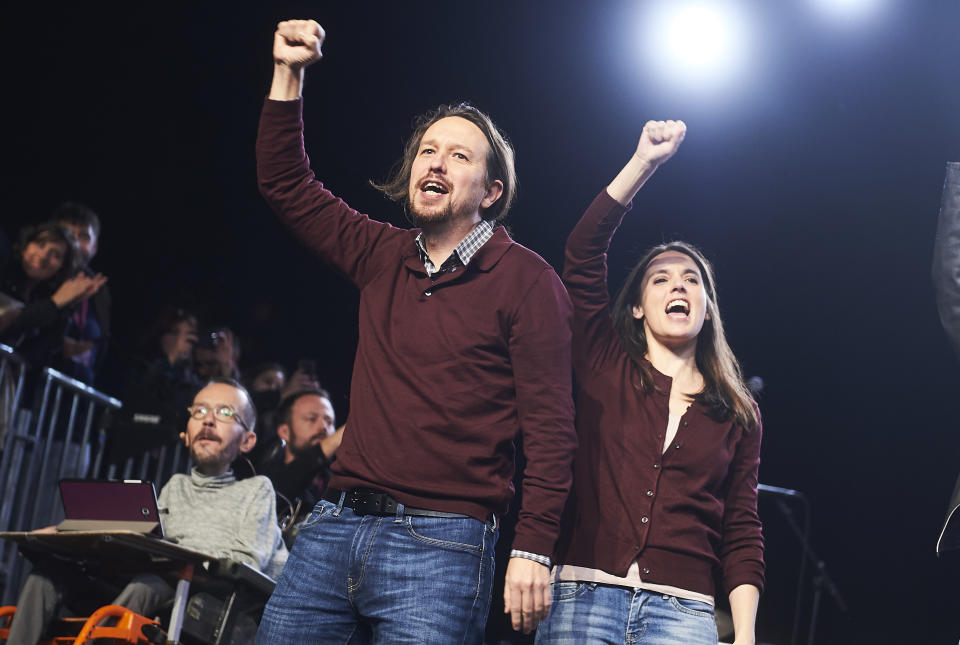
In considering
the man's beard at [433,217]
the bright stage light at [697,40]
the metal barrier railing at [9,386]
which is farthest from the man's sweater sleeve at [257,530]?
the bright stage light at [697,40]

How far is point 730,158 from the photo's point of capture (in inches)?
261

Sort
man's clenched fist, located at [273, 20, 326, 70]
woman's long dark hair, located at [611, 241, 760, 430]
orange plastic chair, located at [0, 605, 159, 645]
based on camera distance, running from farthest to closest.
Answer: orange plastic chair, located at [0, 605, 159, 645] < woman's long dark hair, located at [611, 241, 760, 430] < man's clenched fist, located at [273, 20, 326, 70]

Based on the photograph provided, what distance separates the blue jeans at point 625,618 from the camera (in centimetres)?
206

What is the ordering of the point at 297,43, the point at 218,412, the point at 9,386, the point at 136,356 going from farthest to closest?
the point at 136,356 < the point at 9,386 < the point at 218,412 < the point at 297,43

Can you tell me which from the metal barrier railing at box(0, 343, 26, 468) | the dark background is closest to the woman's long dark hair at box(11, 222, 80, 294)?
the metal barrier railing at box(0, 343, 26, 468)

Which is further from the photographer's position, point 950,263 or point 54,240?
point 54,240

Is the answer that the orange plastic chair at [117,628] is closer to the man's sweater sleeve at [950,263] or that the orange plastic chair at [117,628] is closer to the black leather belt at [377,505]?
the black leather belt at [377,505]

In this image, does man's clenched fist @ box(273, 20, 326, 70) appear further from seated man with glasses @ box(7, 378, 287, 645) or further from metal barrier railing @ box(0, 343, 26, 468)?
metal barrier railing @ box(0, 343, 26, 468)

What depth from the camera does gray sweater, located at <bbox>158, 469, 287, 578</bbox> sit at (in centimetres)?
343

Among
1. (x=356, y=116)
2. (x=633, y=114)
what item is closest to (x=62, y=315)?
→ (x=356, y=116)

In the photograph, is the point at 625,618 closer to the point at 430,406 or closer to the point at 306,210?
the point at 430,406

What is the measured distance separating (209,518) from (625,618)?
1.92m

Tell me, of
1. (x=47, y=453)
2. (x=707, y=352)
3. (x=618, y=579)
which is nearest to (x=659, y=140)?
(x=707, y=352)

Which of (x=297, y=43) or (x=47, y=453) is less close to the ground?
(x=297, y=43)
